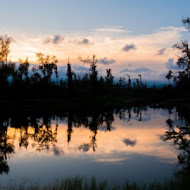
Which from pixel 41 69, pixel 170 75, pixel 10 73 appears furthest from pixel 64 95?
pixel 170 75

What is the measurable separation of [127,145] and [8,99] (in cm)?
5541

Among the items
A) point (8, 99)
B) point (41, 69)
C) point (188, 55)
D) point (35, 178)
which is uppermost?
point (41, 69)

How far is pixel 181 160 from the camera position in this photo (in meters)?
21.6

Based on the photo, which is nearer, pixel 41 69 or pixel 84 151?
pixel 84 151

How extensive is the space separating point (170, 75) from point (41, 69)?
257 feet

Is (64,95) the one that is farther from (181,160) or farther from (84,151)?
(181,160)

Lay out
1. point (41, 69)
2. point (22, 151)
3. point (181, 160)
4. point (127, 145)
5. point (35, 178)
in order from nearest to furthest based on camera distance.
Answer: point (35, 178) < point (181, 160) < point (22, 151) < point (127, 145) < point (41, 69)

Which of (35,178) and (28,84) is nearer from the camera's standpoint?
(35,178)

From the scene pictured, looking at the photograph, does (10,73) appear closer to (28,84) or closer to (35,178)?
(28,84)

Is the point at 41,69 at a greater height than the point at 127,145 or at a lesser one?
greater

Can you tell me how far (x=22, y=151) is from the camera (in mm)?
26156

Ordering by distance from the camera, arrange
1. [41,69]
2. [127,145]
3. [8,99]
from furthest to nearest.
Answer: [41,69]
[8,99]
[127,145]

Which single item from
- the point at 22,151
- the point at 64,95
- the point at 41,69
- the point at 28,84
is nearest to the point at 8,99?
the point at 28,84

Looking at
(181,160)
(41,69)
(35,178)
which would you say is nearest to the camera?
(35,178)
